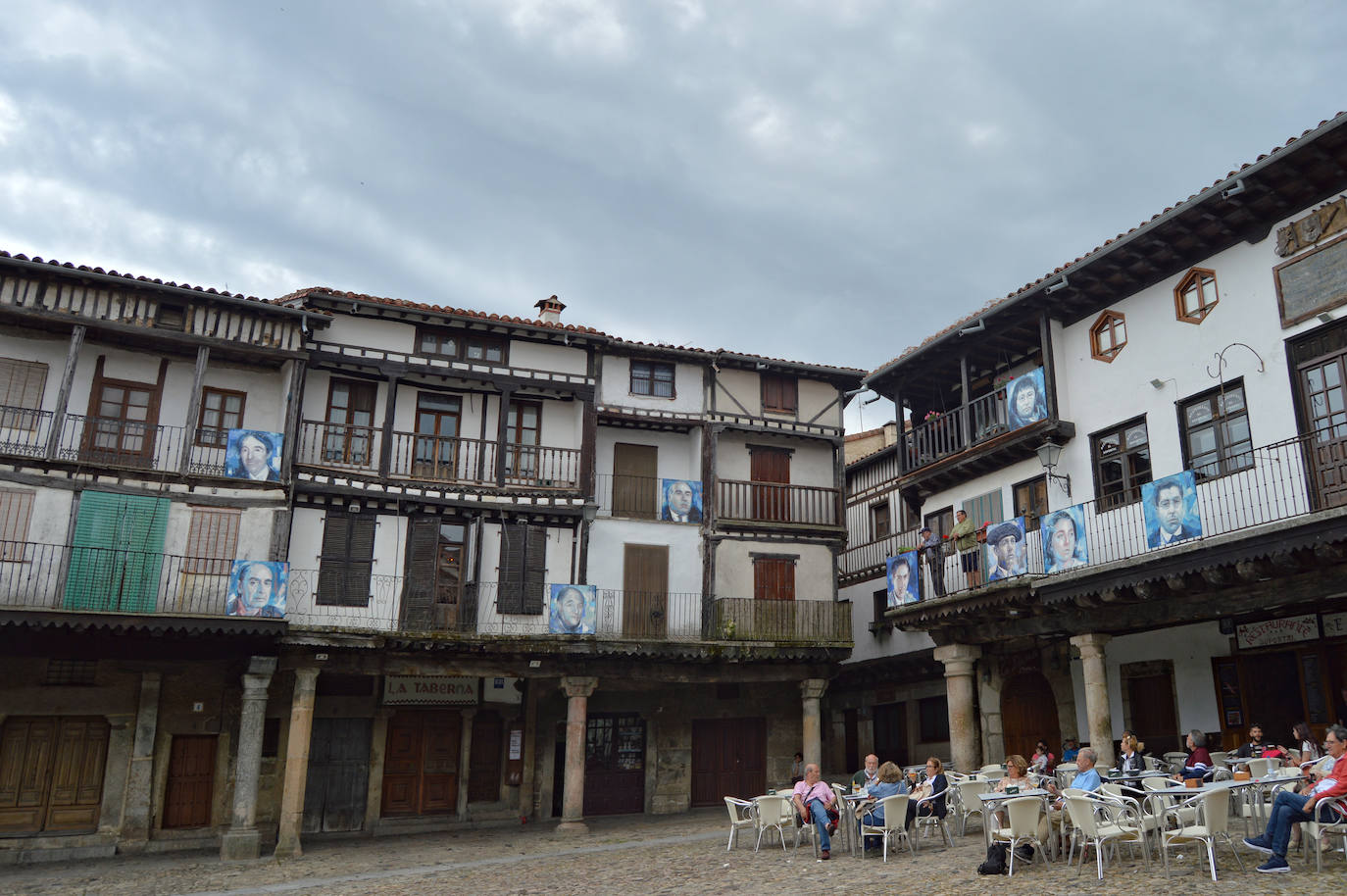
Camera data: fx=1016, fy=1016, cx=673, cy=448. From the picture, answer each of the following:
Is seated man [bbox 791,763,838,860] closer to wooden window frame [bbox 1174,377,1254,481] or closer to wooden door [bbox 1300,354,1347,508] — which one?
wooden window frame [bbox 1174,377,1254,481]

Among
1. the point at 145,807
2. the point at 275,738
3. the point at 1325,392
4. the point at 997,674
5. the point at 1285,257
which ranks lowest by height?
the point at 145,807

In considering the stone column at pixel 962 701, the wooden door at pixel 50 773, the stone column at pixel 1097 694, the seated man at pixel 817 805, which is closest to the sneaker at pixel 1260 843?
the seated man at pixel 817 805

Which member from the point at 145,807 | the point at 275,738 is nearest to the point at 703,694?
the point at 275,738

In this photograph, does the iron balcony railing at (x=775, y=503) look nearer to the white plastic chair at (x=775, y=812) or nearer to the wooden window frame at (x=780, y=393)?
the wooden window frame at (x=780, y=393)

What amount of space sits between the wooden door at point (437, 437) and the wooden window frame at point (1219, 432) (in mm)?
15068

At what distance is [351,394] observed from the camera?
78.3 ft

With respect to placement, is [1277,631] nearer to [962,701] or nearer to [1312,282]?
[1312,282]

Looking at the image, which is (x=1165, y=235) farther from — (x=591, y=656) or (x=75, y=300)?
(x=75, y=300)

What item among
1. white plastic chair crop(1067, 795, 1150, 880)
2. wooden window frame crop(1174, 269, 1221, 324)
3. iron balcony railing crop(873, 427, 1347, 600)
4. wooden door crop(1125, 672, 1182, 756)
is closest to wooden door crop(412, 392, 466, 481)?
iron balcony railing crop(873, 427, 1347, 600)

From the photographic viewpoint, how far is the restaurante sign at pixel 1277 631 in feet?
53.3

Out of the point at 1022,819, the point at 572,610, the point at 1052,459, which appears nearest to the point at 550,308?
the point at 572,610

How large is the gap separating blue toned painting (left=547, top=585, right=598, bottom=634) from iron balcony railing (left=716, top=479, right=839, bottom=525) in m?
4.81

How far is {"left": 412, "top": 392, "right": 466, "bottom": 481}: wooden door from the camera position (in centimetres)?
2378

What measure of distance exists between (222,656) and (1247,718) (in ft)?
62.5
